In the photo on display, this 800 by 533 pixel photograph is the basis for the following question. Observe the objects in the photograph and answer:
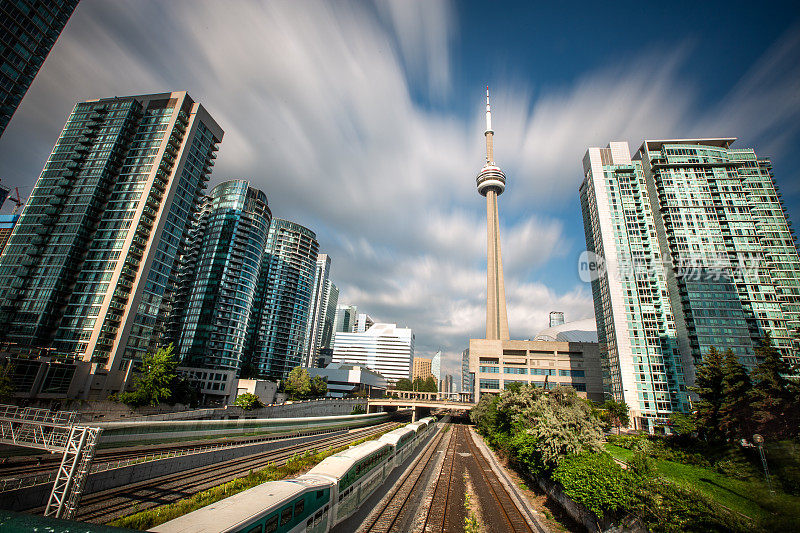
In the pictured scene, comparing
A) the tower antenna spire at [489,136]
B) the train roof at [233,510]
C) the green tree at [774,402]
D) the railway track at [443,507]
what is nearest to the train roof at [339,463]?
the train roof at [233,510]

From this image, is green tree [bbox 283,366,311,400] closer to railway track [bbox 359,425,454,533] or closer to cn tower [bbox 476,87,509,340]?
cn tower [bbox 476,87,509,340]

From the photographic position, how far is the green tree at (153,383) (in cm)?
5378

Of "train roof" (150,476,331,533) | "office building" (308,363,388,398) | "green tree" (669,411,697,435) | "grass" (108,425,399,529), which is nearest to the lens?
"train roof" (150,476,331,533)

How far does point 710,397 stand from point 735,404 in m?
4.96

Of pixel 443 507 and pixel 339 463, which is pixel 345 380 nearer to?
pixel 443 507

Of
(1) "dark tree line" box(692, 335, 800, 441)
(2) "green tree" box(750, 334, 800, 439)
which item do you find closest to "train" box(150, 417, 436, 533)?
(2) "green tree" box(750, 334, 800, 439)

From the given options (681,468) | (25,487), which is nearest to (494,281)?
(681,468)

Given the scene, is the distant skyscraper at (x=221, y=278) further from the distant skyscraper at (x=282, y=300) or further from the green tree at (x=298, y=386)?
the distant skyscraper at (x=282, y=300)

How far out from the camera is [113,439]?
3023cm

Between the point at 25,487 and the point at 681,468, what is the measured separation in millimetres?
58084

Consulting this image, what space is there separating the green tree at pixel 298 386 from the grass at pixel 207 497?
64764mm

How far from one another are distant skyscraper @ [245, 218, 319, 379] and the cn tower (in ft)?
270

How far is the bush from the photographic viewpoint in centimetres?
1692

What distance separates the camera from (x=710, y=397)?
1692 inches
